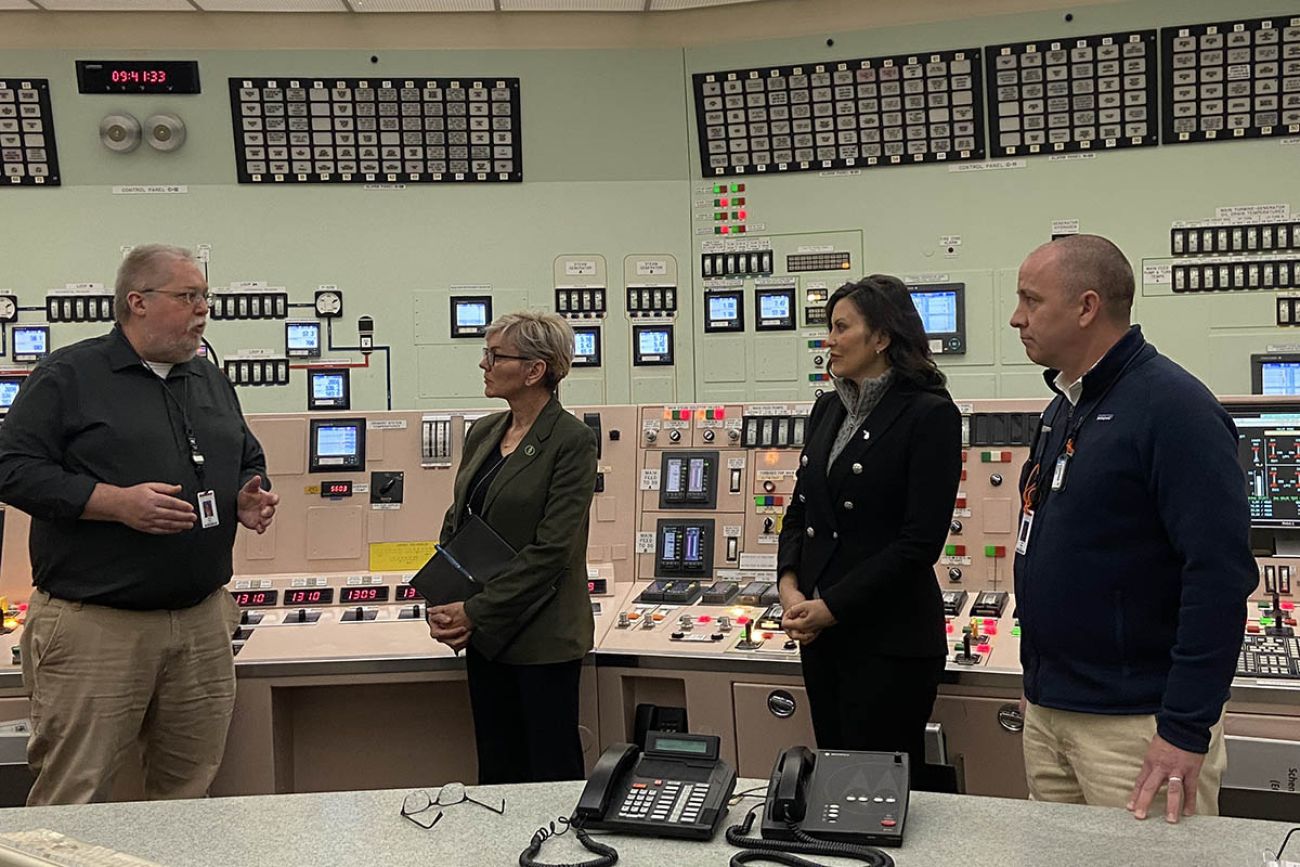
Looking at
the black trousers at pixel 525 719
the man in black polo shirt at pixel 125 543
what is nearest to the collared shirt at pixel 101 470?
the man in black polo shirt at pixel 125 543

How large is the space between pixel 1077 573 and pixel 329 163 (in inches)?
160

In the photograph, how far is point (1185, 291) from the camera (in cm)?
453

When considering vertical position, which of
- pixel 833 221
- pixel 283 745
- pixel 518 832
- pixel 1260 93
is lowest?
pixel 283 745

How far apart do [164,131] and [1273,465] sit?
14.4 ft

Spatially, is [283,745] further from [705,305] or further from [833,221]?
[833,221]

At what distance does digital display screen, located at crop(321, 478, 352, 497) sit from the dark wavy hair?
1.79 metres

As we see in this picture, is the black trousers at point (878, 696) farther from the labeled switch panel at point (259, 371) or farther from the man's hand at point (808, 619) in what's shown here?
the labeled switch panel at point (259, 371)

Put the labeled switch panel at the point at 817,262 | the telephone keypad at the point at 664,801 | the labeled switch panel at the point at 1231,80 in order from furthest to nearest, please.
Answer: the labeled switch panel at the point at 817,262
the labeled switch panel at the point at 1231,80
the telephone keypad at the point at 664,801

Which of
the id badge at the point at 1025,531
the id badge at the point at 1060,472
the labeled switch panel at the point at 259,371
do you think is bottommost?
the id badge at the point at 1025,531

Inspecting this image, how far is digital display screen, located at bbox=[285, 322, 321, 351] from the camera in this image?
504 cm

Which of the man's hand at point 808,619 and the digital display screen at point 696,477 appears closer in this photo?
the man's hand at point 808,619

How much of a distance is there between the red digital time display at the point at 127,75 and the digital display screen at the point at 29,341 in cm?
104

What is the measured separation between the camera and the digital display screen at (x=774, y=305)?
196 inches

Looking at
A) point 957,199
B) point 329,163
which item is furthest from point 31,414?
point 957,199
